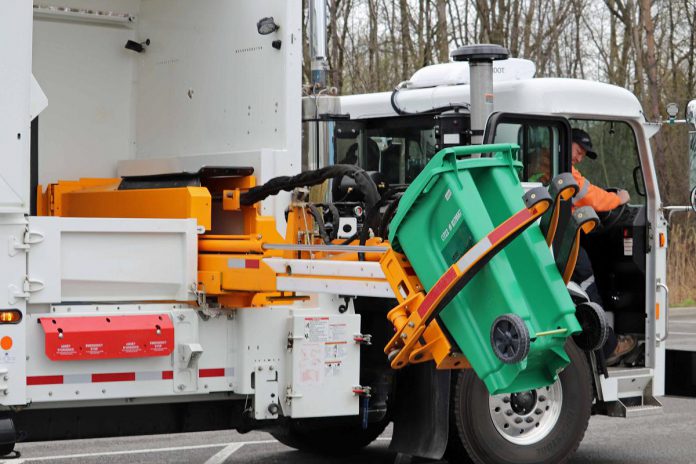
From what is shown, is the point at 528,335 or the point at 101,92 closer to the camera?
the point at 528,335

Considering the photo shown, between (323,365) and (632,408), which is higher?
(323,365)

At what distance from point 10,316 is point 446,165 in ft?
6.70

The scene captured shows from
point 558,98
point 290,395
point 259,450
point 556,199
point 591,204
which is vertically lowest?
point 259,450

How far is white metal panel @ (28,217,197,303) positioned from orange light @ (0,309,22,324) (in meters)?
0.10

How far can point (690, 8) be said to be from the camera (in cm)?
2702

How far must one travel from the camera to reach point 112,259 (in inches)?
239

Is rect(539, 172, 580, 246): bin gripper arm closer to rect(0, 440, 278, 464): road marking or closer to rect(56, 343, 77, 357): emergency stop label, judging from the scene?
rect(56, 343, 77, 357): emergency stop label

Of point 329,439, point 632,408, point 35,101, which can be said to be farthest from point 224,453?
point 35,101

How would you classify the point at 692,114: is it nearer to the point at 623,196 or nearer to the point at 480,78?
the point at 623,196

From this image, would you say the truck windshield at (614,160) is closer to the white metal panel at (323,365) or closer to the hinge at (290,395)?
the white metal panel at (323,365)

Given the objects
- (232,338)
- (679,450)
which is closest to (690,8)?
(679,450)

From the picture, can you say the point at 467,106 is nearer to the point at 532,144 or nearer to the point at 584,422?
the point at 532,144

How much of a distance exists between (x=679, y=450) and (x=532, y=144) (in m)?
2.41

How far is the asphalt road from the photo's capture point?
8195mm
